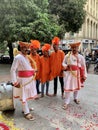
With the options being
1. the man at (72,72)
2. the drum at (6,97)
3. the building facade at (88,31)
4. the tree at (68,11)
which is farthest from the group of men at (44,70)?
the building facade at (88,31)

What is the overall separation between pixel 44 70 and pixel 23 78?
2.16 metres

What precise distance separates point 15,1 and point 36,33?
284cm

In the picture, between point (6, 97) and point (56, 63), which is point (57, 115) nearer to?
point (6, 97)

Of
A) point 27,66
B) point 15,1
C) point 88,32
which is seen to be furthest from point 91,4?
point 27,66

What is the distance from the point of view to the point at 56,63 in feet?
26.3

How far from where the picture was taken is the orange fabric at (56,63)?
26.3ft

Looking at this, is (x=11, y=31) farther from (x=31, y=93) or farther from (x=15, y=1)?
(x=31, y=93)

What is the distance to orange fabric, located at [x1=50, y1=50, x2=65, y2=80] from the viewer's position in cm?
801

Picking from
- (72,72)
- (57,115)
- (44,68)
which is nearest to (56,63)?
(44,68)

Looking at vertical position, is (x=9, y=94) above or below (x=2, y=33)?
below

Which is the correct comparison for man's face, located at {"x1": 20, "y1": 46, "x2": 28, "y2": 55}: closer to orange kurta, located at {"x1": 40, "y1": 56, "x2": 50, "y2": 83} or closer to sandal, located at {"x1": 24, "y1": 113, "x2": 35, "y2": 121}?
sandal, located at {"x1": 24, "y1": 113, "x2": 35, "y2": 121}

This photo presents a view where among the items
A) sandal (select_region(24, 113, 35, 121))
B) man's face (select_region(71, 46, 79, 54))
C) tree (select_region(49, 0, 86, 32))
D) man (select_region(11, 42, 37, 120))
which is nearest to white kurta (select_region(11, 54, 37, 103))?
man (select_region(11, 42, 37, 120))

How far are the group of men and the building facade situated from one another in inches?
1513

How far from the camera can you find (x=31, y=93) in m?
6.12
